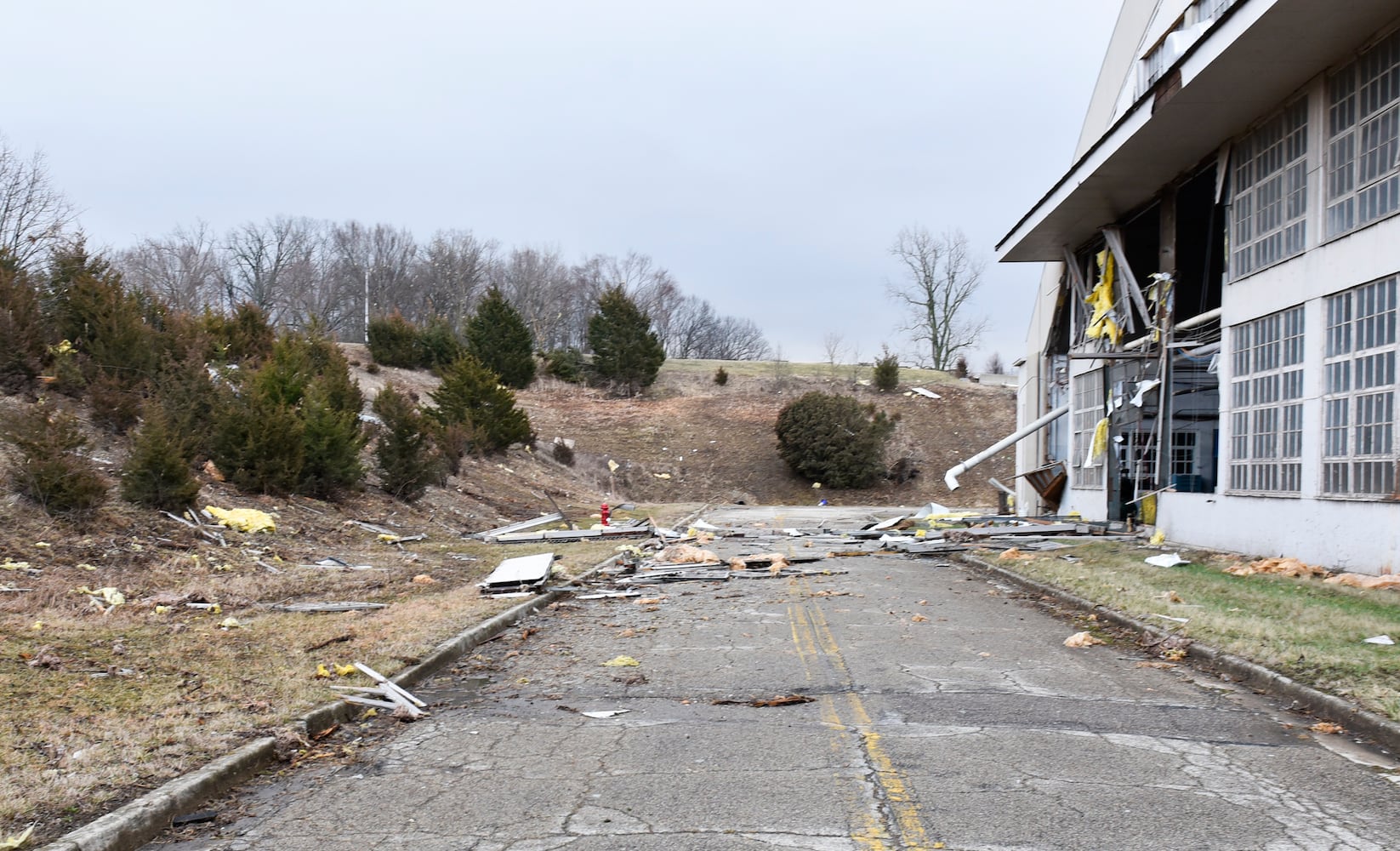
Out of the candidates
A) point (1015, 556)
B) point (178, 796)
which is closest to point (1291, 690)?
point (178, 796)

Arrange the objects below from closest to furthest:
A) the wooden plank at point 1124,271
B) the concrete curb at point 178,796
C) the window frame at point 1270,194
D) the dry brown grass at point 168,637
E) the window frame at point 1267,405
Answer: the concrete curb at point 178,796, the dry brown grass at point 168,637, the window frame at point 1267,405, the window frame at point 1270,194, the wooden plank at point 1124,271

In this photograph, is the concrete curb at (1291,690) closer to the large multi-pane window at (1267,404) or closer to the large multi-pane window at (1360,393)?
the large multi-pane window at (1360,393)

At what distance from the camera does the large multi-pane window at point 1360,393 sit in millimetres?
13391

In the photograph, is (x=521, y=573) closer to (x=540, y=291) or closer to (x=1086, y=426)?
(x=1086, y=426)

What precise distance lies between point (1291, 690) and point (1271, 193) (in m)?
11.7

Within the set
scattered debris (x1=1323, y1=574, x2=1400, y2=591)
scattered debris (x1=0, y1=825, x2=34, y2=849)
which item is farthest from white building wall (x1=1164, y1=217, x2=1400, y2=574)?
scattered debris (x1=0, y1=825, x2=34, y2=849)

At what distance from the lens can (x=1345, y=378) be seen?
47.4 feet

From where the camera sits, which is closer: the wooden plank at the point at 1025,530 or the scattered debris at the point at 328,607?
the scattered debris at the point at 328,607

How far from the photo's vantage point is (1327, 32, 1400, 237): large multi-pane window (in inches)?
531

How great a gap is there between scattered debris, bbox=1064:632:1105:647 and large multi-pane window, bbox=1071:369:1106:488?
1486 centimetres

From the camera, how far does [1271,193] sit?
16.9 metres

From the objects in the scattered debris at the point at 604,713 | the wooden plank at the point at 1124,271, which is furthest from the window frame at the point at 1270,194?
the scattered debris at the point at 604,713

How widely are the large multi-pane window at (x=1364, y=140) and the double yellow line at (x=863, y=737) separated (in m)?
9.50

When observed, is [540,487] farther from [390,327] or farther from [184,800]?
[184,800]
